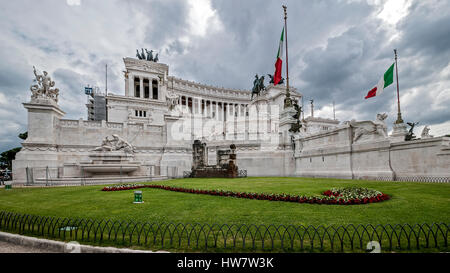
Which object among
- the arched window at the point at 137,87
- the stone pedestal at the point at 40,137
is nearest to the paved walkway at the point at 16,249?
the stone pedestal at the point at 40,137

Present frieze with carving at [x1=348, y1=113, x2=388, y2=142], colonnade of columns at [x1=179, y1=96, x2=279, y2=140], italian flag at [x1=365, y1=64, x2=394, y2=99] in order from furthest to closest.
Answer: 1. colonnade of columns at [x1=179, y1=96, x2=279, y2=140]
2. italian flag at [x1=365, y1=64, x2=394, y2=99]
3. frieze with carving at [x1=348, y1=113, x2=388, y2=142]

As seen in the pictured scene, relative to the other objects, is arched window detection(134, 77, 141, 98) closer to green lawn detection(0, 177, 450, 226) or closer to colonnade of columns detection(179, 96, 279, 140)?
colonnade of columns detection(179, 96, 279, 140)

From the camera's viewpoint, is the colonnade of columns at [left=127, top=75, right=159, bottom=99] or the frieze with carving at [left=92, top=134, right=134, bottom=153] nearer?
the frieze with carving at [left=92, top=134, right=134, bottom=153]

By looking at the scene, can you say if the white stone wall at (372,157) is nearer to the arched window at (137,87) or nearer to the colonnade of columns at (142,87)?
the colonnade of columns at (142,87)

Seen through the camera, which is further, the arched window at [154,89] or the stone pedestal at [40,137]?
the arched window at [154,89]

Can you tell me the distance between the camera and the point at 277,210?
8.59 meters

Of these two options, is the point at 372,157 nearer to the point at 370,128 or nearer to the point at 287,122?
the point at 370,128

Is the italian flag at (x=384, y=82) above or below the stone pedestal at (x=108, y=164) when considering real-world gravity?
above

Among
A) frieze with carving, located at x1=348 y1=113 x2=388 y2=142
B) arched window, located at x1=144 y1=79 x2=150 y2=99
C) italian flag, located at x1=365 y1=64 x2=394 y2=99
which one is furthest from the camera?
arched window, located at x1=144 y1=79 x2=150 y2=99

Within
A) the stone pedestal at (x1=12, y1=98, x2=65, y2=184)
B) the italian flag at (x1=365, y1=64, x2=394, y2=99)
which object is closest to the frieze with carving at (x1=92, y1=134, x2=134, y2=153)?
the stone pedestal at (x1=12, y1=98, x2=65, y2=184)

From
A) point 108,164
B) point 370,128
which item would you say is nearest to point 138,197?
point 108,164
